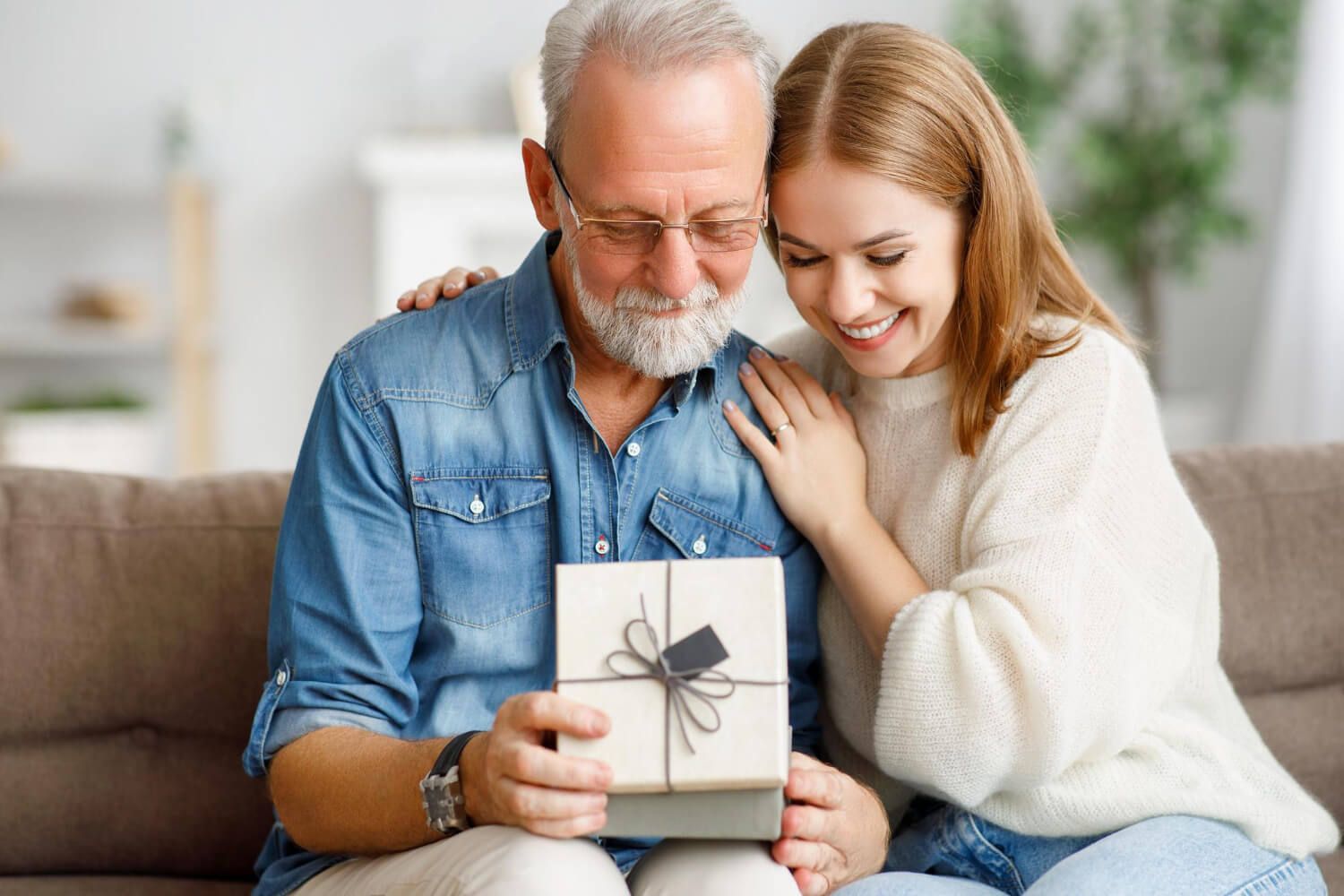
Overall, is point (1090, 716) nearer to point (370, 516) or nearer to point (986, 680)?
point (986, 680)

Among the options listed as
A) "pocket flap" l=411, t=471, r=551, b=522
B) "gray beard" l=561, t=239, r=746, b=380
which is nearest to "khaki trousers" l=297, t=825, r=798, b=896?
"pocket flap" l=411, t=471, r=551, b=522

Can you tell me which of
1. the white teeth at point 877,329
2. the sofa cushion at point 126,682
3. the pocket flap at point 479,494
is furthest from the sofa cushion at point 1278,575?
the sofa cushion at point 126,682

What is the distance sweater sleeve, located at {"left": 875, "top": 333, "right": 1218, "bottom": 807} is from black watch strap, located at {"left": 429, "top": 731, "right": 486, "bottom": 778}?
0.44 meters

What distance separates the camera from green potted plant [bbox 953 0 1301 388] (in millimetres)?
3928

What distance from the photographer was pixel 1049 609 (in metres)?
1.33

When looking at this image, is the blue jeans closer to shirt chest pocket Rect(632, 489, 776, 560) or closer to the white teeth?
shirt chest pocket Rect(632, 489, 776, 560)

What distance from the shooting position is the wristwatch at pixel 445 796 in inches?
47.1

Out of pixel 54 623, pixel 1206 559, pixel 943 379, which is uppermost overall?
pixel 943 379

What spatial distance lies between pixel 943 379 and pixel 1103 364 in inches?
7.1

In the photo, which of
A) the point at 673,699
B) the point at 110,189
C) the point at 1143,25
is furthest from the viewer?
the point at 110,189

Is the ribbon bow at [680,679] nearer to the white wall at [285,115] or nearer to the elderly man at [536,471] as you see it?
the elderly man at [536,471]

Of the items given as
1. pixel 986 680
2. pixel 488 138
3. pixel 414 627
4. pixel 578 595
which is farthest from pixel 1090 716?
pixel 488 138

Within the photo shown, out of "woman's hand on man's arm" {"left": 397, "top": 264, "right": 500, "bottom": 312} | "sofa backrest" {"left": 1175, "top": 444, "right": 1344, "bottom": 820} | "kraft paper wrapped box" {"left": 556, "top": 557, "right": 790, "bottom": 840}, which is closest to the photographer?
"kraft paper wrapped box" {"left": 556, "top": 557, "right": 790, "bottom": 840}

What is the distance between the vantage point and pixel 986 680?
1.33 metres
